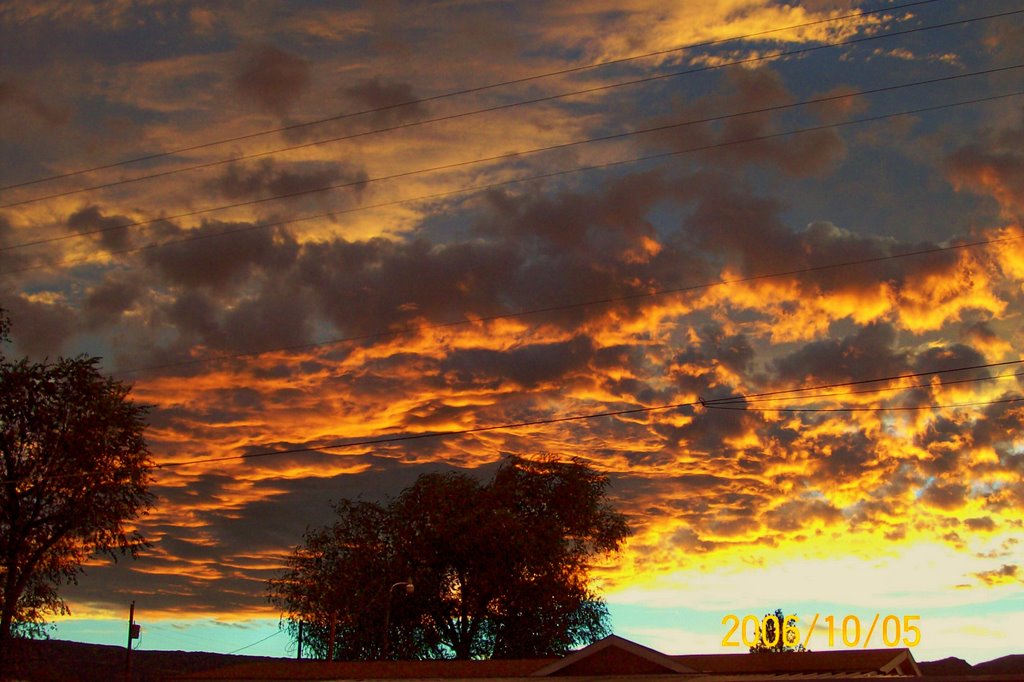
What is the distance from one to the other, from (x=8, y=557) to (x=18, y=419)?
6.05 meters

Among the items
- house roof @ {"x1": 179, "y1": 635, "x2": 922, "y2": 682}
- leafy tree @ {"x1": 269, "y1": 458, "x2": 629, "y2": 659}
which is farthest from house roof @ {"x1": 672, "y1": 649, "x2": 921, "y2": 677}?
leafy tree @ {"x1": 269, "y1": 458, "x2": 629, "y2": 659}

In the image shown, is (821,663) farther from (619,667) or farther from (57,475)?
(57,475)

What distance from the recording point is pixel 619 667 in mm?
40406

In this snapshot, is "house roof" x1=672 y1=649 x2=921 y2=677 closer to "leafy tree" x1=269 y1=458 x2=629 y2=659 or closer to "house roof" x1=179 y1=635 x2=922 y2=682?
"house roof" x1=179 y1=635 x2=922 y2=682

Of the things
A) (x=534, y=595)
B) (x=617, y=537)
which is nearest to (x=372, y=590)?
(x=534, y=595)

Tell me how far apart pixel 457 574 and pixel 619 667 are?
27454 mm

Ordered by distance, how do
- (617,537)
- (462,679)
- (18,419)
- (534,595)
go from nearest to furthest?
(462,679) < (18,419) < (534,595) < (617,537)

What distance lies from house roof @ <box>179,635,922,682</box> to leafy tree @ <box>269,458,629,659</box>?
19191 mm

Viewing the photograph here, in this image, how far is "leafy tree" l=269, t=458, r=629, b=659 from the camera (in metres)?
64.6

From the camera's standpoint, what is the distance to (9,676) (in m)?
46.2

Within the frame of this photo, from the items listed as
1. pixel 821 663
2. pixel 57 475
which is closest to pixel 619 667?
pixel 821 663

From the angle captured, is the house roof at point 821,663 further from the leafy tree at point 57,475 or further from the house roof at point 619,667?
the leafy tree at point 57,475

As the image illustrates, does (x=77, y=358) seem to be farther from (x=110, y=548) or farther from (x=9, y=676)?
(x=9, y=676)

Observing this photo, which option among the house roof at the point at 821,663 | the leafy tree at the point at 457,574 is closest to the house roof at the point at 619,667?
the house roof at the point at 821,663
